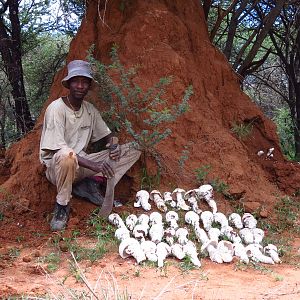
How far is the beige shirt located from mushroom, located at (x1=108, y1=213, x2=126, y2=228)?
743mm

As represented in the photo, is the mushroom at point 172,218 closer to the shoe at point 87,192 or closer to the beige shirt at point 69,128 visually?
the shoe at point 87,192

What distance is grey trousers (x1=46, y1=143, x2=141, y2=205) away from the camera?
5160 mm

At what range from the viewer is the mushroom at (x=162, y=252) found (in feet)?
14.5

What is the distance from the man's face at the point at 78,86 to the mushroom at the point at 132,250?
160cm

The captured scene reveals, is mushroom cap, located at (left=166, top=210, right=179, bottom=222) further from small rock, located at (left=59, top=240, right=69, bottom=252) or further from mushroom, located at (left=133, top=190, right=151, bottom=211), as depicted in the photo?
small rock, located at (left=59, top=240, right=69, bottom=252)

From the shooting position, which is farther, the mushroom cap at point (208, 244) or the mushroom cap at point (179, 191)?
the mushroom cap at point (179, 191)

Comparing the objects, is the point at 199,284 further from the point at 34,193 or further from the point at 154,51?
the point at 154,51

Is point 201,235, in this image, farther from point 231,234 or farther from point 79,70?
point 79,70

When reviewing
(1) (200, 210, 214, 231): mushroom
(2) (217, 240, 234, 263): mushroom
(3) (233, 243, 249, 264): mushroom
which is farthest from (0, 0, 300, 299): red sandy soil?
(2) (217, 240, 234, 263): mushroom

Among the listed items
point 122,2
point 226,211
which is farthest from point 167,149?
point 122,2

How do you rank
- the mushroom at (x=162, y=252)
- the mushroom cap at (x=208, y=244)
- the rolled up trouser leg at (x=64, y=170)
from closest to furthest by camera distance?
the mushroom at (x=162, y=252)
the mushroom cap at (x=208, y=244)
the rolled up trouser leg at (x=64, y=170)

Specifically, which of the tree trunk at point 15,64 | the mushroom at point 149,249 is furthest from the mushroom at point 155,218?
the tree trunk at point 15,64

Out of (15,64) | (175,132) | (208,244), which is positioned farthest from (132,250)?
(15,64)

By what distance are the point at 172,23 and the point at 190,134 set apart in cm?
140
